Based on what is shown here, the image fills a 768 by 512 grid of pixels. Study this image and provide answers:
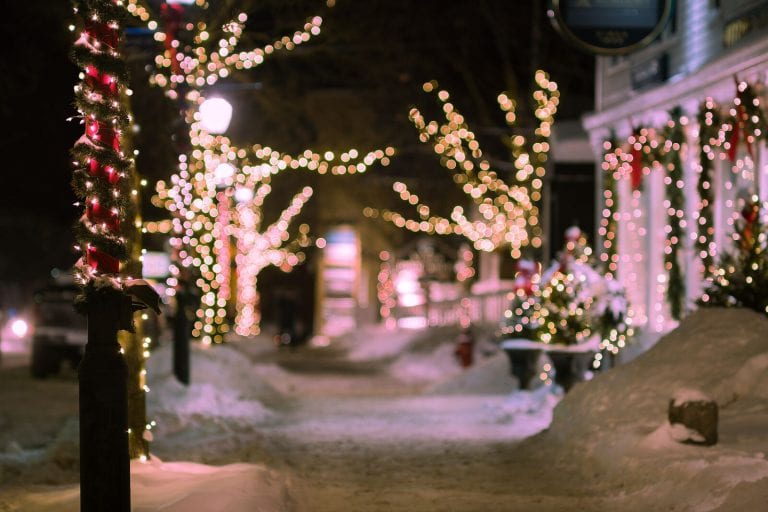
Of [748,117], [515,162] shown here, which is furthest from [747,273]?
[515,162]

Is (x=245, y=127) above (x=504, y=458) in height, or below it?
above

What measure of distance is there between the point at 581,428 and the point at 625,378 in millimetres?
771

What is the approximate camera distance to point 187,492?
28.5 ft

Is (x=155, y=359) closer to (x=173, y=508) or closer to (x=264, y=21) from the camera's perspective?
(x=264, y=21)

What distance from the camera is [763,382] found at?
450 inches

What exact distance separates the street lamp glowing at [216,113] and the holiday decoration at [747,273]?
22.8 feet

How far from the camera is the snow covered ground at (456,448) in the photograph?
30.0ft

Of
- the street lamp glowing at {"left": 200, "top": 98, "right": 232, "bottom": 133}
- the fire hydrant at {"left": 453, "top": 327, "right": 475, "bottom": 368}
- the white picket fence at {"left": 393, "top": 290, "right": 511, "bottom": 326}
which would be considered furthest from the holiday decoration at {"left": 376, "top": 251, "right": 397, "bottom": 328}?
the street lamp glowing at {"left": 200, "top": 98, "right": 232, "bottom": 133}

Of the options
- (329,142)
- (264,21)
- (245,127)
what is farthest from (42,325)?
(329,142)

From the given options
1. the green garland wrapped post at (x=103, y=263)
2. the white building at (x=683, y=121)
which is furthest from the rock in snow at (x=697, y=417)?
the white building at (x=683, y=121)

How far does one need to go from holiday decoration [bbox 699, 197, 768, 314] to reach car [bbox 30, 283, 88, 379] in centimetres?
1381

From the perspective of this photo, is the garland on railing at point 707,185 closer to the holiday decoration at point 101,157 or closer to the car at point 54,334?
the holiday decoration at point 101,157

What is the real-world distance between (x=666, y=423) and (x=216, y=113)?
8439mm

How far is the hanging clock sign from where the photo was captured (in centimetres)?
1509
